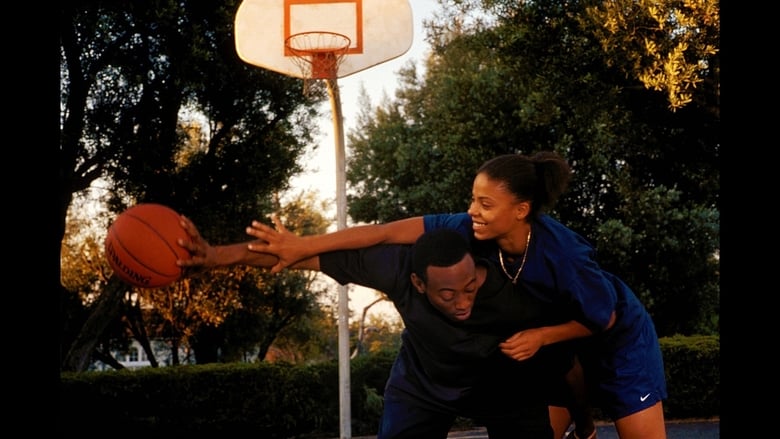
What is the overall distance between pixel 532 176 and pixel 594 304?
2.36ft

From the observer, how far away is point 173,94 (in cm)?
1339

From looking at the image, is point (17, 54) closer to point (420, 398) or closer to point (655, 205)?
point (420, 398)

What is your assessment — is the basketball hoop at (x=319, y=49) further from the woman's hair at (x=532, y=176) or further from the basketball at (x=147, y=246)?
the basketball at (x=147, y=246)

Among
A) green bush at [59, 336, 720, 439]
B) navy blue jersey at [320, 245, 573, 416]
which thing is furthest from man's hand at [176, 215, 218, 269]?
green bush at [59, 336, 720, 439]

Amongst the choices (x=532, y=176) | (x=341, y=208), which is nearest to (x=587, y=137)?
(x=341, y=208)

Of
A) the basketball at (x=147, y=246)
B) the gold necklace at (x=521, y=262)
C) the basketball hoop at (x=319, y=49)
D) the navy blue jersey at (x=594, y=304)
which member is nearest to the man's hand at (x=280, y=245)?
the basketball at (x=147, y=246)

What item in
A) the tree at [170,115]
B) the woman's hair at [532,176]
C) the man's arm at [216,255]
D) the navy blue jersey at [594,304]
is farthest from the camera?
the tree at [170,115]

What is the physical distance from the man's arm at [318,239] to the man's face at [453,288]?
230mm

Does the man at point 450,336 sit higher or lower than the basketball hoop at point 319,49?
lower

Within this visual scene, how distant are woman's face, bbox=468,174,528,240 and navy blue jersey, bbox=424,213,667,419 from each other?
98mm

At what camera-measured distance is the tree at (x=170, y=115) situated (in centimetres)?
1277

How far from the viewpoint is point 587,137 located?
1712 centimetres

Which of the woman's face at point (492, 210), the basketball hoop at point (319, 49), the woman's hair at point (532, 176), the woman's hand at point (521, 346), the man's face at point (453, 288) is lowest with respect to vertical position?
the woman's hand at point (521, 346)

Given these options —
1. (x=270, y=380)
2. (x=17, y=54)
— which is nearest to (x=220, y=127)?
(x=270, y=380)
